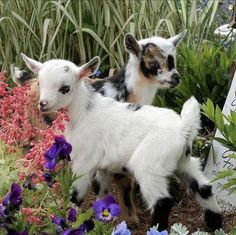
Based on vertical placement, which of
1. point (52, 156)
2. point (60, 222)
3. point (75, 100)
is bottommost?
point (75, 100)

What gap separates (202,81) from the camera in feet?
16.2

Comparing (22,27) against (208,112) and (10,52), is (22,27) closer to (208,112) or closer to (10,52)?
(10,52)

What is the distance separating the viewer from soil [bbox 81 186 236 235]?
3.98 meters

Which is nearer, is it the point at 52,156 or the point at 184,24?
the point at 52,156

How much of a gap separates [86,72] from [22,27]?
271 cm

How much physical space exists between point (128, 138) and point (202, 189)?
514 millimetres

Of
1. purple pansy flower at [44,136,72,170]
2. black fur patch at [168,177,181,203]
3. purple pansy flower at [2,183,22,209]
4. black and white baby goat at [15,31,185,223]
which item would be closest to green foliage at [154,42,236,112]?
black and white baby goat at [15,31,185,223]

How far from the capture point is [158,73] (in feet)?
14.3

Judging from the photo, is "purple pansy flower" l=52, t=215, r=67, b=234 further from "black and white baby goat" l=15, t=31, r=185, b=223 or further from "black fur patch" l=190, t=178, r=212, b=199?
"black and white baby goat" l=15, t=31, r=185, b=223

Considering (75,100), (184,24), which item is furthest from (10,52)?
(75,100)

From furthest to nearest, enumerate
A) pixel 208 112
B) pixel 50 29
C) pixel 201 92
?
pixel 50 29
pixel 201 92
pixel 208 112

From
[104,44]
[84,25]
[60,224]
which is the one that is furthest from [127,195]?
[84,25]

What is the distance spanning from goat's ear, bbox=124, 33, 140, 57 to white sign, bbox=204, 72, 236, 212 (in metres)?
0.68

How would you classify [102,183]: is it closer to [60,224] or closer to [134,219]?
[134,219]
